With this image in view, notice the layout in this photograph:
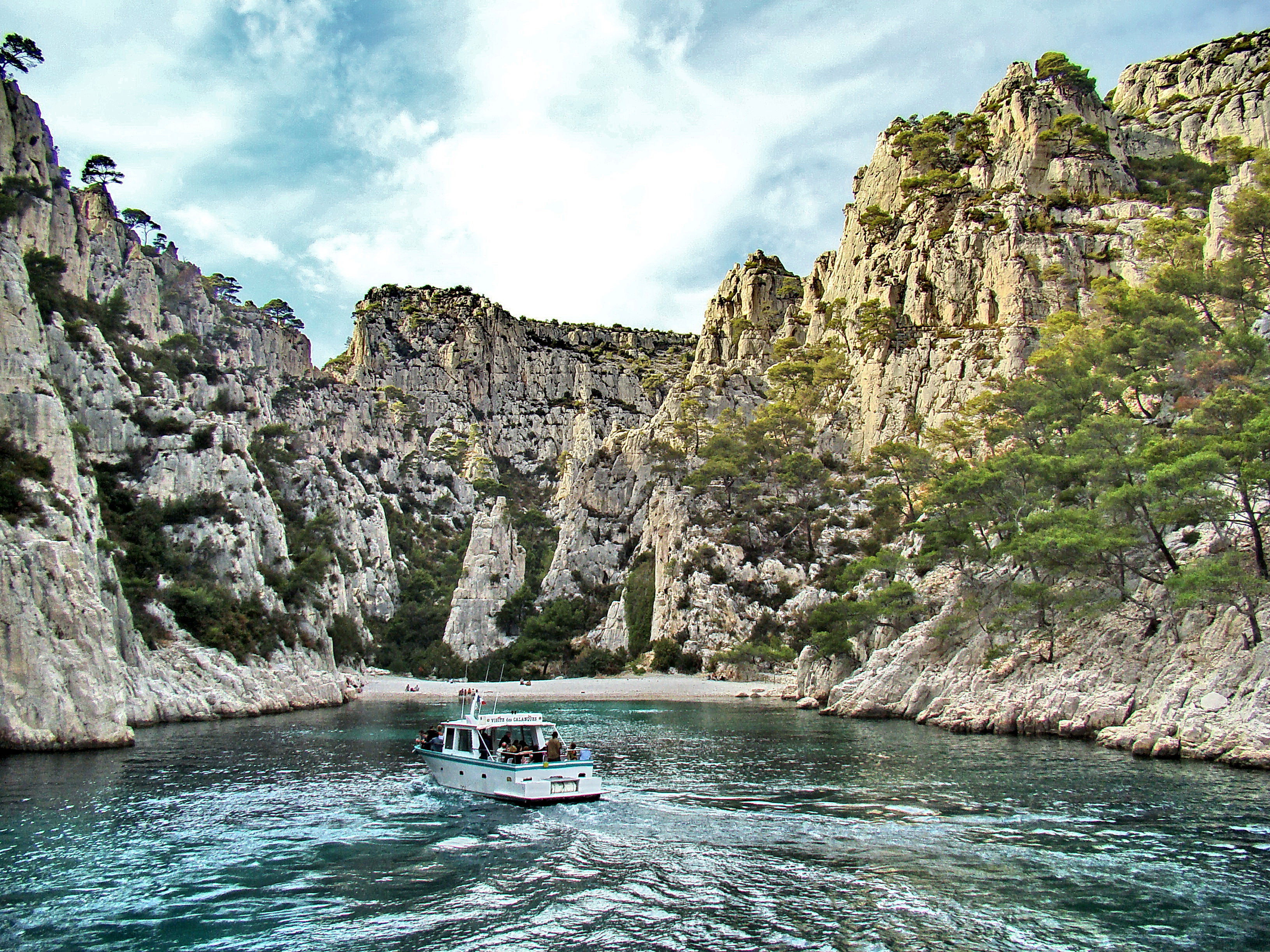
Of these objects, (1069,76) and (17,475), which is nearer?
(17,475)

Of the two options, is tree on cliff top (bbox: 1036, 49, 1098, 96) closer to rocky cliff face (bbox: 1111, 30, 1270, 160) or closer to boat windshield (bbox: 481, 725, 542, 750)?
rocky cliff face (bbox: 1111, 30, 1270, 160)

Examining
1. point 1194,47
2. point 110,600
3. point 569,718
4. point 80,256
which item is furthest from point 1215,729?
point 1194,47

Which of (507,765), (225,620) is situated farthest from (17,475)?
(507,765)

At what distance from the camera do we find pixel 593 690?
76.6 meters

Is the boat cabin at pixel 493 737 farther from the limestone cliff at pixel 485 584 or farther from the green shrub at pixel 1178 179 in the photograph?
the green shrub at pixel 1178 179

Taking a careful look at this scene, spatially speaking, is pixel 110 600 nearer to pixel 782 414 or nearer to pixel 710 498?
pixel 710 498

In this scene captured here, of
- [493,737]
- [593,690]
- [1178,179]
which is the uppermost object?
[1178,179]

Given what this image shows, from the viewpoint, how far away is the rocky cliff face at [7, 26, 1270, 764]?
33031 mm

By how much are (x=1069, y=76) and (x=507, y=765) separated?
351 ft

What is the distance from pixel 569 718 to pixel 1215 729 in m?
35.0

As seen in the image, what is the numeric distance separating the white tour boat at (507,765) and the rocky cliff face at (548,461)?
48.6 feet

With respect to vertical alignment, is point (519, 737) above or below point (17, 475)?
below

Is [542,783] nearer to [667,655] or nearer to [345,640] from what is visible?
[667,655]

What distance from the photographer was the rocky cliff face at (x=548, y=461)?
33.0 meters
